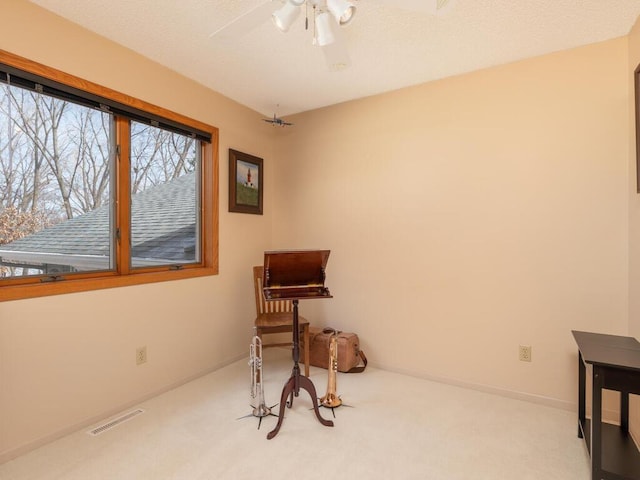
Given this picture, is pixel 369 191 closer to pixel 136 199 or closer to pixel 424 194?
pixel 424 194

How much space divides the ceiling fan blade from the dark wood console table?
88.3 inches

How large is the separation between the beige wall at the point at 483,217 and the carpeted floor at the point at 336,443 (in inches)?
18.2

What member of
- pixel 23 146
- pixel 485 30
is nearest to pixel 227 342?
pixel 23 146

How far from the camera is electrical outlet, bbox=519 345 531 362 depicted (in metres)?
2.55

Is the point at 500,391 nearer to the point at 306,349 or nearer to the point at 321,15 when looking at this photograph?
the point at 306,349

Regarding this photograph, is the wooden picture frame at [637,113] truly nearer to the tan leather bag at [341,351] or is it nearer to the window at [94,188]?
the tan leather bag at [341,351]

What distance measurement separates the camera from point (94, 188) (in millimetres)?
2357

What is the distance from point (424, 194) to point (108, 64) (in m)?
2.62

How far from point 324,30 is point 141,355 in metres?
2.52

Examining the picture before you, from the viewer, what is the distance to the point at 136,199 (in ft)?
8.61

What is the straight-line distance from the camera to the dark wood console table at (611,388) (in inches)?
61.1

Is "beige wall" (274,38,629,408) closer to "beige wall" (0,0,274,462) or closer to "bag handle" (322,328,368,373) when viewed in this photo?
"bag handle" (322,328,368,373)

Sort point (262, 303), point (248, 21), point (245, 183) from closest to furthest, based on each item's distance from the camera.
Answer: point (248, 21)
point (262, 303)
point (245, 183)

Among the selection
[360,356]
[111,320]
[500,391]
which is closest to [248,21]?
[111,320]
